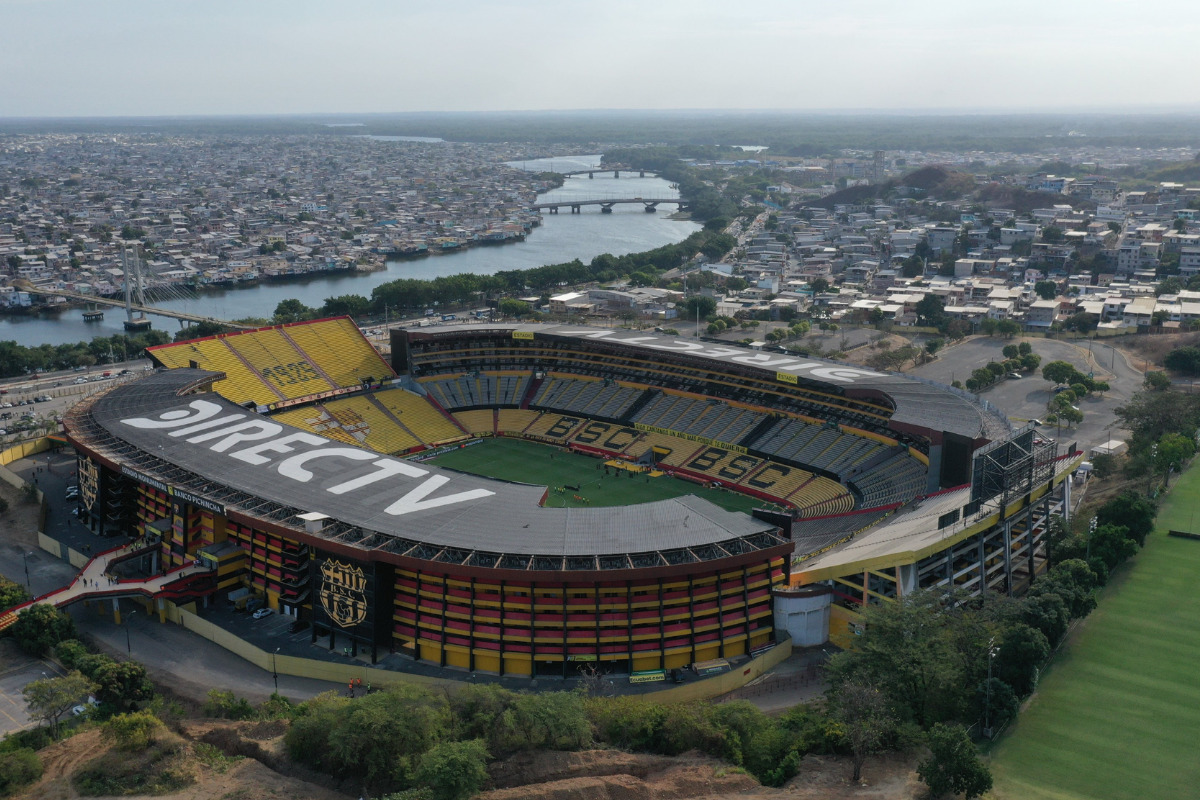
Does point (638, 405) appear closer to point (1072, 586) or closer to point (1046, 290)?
point (1072, 586)

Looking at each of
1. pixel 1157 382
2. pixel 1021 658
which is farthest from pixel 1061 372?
pixel 1021 658

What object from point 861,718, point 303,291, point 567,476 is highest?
point 303,291

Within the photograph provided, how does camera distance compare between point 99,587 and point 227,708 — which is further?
point 99,587

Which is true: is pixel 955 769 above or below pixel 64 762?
above

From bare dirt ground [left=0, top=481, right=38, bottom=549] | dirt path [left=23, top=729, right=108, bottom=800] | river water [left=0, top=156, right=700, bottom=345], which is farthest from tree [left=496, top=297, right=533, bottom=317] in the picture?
dirt path [left=23, top=729, right=108, bottom=800]

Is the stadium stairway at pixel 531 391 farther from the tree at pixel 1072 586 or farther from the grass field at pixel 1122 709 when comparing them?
the grass field at pixel 1122 709

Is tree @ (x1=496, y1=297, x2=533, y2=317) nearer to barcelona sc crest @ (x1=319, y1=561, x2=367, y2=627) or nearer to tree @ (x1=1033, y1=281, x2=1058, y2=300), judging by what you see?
tree @ (x1=1033, y1=281, x2=1058, y2=300)
